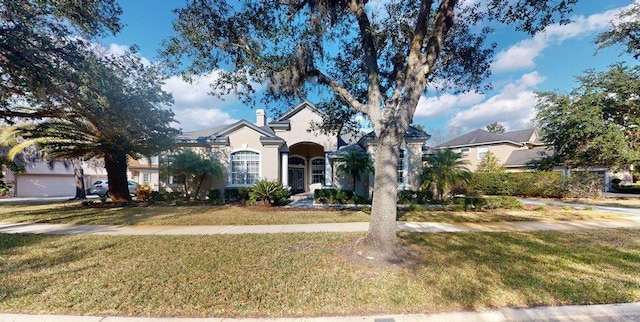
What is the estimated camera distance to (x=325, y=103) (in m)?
9.48

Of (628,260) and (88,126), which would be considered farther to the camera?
(88,126)

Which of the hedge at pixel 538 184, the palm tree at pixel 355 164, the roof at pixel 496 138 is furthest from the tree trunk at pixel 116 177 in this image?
the roof at pixel 496 138

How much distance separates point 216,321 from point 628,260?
7852mm

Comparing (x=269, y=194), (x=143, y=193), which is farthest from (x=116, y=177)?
(x=269, y=194)

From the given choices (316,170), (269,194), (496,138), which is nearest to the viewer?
(269,194)

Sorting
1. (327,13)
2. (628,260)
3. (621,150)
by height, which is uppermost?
(327,13)

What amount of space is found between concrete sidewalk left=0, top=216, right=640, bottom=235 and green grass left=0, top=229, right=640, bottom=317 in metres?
1.22

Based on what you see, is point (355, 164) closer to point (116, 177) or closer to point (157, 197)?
point (157, 197)

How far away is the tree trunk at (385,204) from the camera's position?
525 centimetres

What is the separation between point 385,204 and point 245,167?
13.1m

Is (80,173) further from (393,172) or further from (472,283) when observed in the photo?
(472,283)

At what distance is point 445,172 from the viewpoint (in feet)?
46.7

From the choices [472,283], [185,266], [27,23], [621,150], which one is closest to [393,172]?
[472,283]

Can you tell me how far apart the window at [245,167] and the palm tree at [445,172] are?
10173 millimetres
